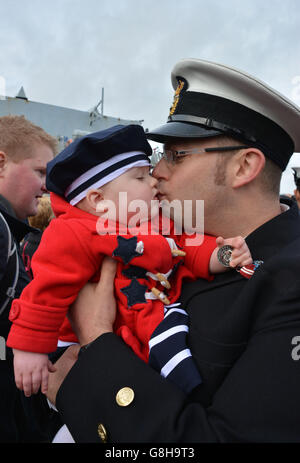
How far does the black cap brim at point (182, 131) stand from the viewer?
1.83m

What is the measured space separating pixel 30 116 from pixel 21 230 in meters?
15.2

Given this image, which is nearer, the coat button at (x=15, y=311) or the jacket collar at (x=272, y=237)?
the coat button at (x=15, y=311)

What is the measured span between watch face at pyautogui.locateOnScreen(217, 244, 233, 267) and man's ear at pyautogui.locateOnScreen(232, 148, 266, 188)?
422 mm

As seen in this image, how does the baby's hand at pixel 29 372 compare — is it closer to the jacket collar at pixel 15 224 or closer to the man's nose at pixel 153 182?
the man's nose at pixel 153 182

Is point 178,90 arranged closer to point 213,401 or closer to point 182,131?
point 182,131

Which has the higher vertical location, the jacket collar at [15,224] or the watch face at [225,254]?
the watch face at [225,254]

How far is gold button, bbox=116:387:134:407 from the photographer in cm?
116

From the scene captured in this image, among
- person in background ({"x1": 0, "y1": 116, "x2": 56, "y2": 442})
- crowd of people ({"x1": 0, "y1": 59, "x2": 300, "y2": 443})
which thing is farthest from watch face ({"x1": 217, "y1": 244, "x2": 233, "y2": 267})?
person in background ({"x1": 0, "y1": 116, "x2": 56, "y2": 442})

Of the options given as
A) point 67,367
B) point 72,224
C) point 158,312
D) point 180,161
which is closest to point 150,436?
point 158,312

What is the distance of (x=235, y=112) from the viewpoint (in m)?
1.83

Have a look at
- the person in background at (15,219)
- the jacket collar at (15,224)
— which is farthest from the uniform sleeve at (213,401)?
the jacket collar at (15,224)

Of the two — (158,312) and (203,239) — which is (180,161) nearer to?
(203,239)

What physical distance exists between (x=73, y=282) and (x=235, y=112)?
1.37 metres

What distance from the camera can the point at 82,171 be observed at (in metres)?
1.79
